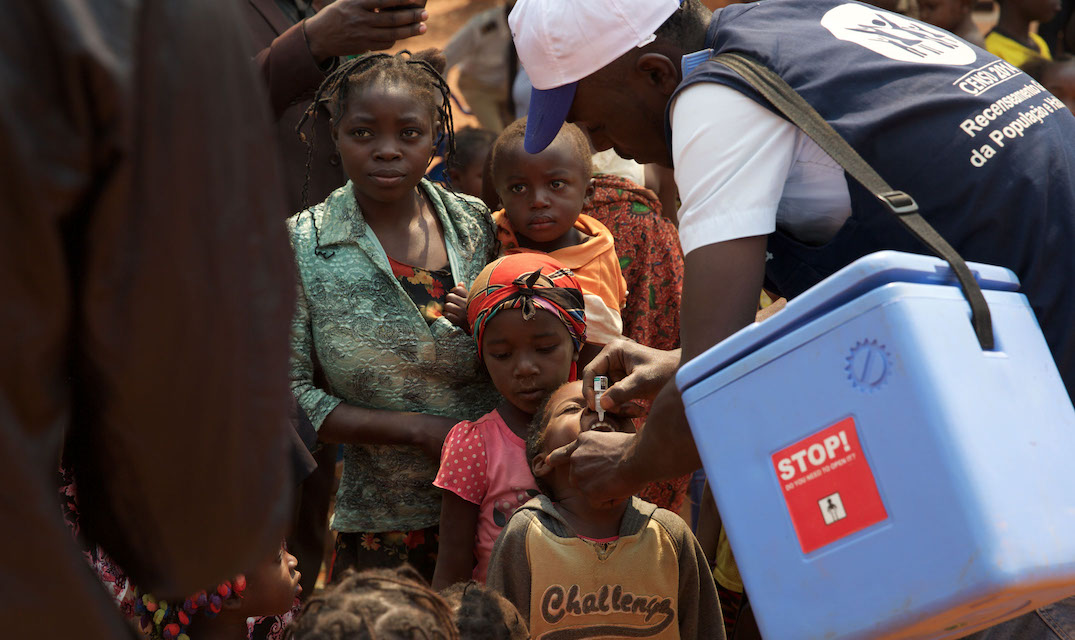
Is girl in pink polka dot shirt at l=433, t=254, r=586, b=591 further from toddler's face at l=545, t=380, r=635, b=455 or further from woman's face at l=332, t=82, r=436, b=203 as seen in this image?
woman's face at l=332, t=82, r=436, b=203

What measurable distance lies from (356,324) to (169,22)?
2.48m

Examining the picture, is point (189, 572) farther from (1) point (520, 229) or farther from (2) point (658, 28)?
(1) point (520, 229)

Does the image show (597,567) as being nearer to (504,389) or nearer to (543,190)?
(504,389)

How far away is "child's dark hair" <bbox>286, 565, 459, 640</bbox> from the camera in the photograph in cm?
212

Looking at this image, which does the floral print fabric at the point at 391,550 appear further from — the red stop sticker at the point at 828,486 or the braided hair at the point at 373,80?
the red stop sticker at the point at 828,486

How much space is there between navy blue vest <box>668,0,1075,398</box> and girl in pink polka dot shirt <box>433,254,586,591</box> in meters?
1.29

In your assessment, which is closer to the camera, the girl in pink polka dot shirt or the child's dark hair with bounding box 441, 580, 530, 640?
the child's dark hair with bounding box 441, 580, 530, 640

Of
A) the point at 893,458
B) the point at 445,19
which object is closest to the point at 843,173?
the point at 893,458

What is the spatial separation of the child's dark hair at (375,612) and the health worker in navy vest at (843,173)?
561mm

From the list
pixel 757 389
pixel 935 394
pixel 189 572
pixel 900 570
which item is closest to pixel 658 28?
pixel 757 389

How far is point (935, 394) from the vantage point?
1597 millimetres

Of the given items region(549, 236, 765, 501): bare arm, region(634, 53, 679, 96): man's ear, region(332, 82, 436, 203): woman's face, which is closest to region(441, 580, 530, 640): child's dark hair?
region(549, 236, 765, 501): bare arm

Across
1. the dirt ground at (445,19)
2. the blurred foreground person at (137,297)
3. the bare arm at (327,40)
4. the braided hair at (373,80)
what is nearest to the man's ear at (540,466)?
the braided hair at (373,80)

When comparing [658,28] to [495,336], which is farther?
[495,336]
